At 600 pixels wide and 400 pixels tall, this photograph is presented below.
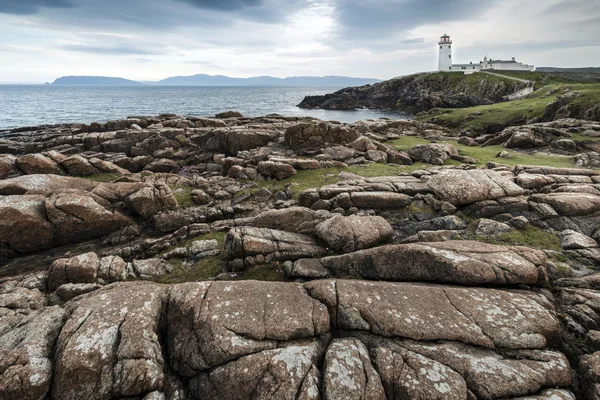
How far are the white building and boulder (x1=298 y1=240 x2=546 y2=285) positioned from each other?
180732mm

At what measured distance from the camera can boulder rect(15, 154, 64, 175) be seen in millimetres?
28766

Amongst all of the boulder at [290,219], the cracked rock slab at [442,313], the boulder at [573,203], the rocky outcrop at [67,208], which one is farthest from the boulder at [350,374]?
the rocky outcrop at [67,208]

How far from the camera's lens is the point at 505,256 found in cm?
1291

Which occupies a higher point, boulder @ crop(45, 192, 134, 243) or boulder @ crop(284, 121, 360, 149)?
boulder @ crop(284, 121, 360, 149)

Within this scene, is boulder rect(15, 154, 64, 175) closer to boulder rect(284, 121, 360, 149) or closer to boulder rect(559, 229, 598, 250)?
boulder rect(284, 121, 360, 149)

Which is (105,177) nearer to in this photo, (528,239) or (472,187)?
(472,187)

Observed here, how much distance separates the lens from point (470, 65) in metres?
167

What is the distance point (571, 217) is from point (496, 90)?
13203 cm

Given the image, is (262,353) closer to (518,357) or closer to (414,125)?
(518,357)

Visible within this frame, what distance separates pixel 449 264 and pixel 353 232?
5519 mm

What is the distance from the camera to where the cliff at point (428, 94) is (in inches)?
4771

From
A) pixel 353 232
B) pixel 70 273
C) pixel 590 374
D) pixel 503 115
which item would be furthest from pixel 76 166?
pixel 503 115

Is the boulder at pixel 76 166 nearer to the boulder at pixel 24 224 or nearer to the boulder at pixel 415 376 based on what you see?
the boulder at pixel 24 224

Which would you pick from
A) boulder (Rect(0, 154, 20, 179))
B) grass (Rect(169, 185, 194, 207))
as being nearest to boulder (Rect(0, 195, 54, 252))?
grass (Rect(169, 185, 194, 207))
